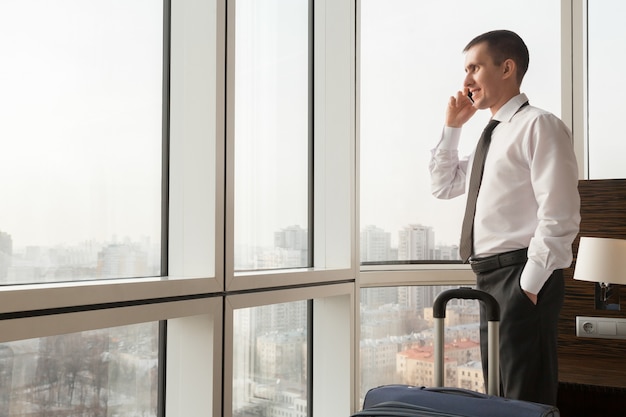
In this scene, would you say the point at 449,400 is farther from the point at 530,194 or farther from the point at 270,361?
the point at 270,361

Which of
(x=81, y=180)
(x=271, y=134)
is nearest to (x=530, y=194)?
(x=271, y=134)

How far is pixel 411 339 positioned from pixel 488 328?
1298 millimetres

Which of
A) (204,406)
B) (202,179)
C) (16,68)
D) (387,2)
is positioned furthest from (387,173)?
(16,68)

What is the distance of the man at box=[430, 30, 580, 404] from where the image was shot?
6.66 ft

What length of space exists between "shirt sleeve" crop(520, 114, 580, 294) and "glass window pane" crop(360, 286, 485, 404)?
104cm

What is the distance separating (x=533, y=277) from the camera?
6.66 ft

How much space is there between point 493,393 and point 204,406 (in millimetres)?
855

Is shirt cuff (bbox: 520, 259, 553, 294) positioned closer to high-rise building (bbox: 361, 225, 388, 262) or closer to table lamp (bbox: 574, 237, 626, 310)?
table lamp (bbox: 574, 237, 626, 310)

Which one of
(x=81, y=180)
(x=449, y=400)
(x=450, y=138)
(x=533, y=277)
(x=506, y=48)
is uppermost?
(x=506, y=48)

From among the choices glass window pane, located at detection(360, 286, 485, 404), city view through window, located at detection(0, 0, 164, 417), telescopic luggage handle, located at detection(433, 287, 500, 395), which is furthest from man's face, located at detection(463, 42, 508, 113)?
city view through window, located at detection(0, 0, 164, 417)

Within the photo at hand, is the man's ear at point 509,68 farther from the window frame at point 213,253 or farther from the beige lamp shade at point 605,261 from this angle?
the beige lamp shade at point 605,261

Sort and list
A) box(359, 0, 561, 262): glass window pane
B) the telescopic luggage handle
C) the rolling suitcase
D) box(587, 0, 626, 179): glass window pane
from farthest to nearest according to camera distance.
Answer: box(587, 0, 626, 179): glass window pane < box(359, 0, 561, 262): glass window pane < the telescopic luggage handle < the rolling suitcase

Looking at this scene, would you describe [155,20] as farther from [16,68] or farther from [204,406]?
[204,406]

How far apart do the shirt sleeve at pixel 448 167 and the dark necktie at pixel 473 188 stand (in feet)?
0.89
